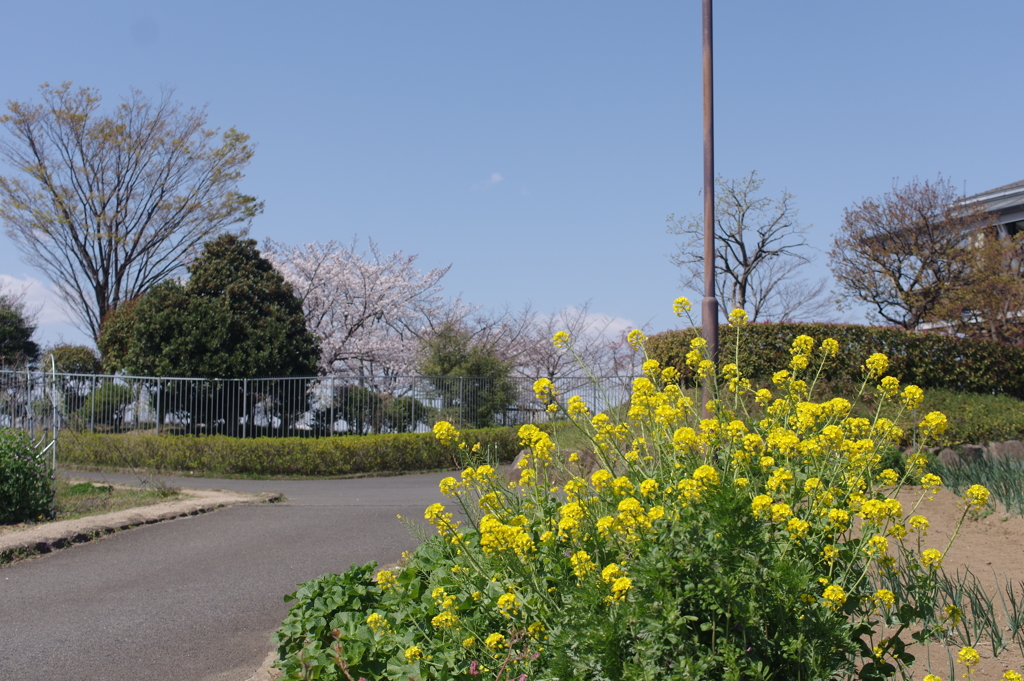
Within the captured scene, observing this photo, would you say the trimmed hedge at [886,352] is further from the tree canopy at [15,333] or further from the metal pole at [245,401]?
the tree canopy at [15,333]

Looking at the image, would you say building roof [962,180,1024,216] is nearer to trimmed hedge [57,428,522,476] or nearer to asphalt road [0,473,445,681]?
trimmed hedge [57,428,522,476]

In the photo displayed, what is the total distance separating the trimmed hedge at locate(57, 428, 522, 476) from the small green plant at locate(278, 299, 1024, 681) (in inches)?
481

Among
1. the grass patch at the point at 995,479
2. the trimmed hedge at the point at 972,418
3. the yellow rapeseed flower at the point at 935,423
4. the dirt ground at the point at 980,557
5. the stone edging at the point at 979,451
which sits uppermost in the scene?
the yellow rapeseed flower at the point at 935,423

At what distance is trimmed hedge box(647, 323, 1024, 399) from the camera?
39.2 ft

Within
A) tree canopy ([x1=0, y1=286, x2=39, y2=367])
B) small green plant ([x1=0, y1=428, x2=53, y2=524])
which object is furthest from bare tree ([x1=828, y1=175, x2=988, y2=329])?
tree canopy ([x1=0, y1=286, x2=39, y2=367])

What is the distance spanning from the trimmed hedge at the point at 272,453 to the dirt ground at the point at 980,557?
9.95 meters

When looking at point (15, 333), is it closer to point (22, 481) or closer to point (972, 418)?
point (22, 481)

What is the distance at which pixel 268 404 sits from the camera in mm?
18391

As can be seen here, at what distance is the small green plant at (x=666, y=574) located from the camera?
2.30 m

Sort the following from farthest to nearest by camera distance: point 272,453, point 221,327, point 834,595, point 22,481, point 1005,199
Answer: point 1005,199 < point 221,327 < point 272,453 < point 22,481 < point 834,595

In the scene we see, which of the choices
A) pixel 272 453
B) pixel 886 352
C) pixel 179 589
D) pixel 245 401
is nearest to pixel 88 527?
pixel 179 589

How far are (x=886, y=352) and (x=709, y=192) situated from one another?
6.18 meters

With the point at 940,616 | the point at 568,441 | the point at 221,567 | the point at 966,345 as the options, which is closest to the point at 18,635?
the point at 221,567

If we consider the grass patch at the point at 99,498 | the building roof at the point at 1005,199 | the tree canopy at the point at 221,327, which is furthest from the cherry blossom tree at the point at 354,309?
the building roof at the point at 1005,199
